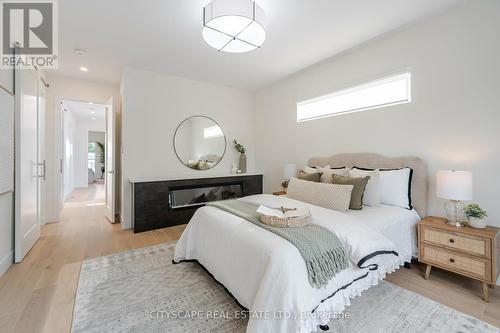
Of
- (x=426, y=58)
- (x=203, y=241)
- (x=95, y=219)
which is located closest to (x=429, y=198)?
(x=426, y=58)

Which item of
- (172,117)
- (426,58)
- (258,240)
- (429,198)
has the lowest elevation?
(258,240)

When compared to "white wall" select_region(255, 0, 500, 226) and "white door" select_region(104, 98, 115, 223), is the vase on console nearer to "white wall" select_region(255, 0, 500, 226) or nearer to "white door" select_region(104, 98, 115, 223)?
"white wall" select_region(255, 0, 500, 226)

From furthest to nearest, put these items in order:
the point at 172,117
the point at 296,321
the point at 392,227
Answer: the point at 172,117
the point at 392,227
the point at 296,321

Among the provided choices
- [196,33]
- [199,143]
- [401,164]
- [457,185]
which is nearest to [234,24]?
[196,33]

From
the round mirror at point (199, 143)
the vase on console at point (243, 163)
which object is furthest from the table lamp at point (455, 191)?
the round mirror at point (199, 143)

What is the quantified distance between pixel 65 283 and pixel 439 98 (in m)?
4.23

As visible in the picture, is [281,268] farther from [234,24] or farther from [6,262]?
[6,262]

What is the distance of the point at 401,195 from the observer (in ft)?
7.92

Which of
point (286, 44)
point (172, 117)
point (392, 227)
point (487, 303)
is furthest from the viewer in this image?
point (172, 117)

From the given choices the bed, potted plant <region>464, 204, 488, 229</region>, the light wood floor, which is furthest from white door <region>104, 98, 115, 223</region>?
potted plant <region>464, 204, 488, 229</region>

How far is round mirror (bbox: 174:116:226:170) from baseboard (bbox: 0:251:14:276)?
2464mm

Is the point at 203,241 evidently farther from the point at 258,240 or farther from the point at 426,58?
the point at 426,58

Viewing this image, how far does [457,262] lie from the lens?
1931mm

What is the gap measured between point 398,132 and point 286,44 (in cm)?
182
